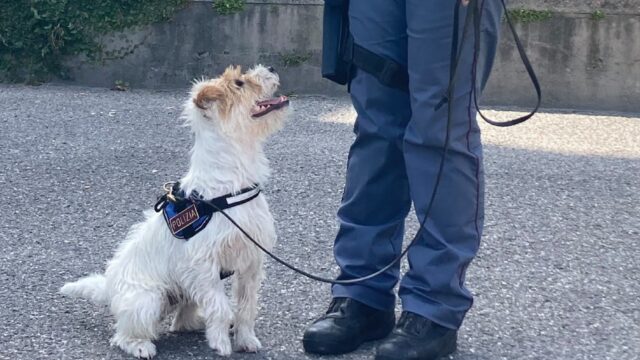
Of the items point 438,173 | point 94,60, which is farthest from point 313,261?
point 94,60

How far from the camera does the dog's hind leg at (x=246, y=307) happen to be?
3.85 metres

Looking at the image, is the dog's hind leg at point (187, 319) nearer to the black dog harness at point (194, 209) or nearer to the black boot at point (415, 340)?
the black dog harness at point (194, 209)

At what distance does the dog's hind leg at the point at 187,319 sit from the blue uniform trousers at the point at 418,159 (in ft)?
1.97

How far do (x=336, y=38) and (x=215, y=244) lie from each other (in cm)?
89

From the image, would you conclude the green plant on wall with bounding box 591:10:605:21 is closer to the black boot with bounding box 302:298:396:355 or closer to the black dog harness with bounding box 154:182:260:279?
the black boot with bounding box 302:298:396:355

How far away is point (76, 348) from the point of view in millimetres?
3898

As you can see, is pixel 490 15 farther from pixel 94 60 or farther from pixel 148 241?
pixel 94 60

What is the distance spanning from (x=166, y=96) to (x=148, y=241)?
5865 millimetres

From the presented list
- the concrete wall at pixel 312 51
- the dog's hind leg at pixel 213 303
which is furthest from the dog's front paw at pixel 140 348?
the concrete wall at pixel 312 51

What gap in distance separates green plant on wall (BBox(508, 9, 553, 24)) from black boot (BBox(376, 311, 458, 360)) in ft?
20.8

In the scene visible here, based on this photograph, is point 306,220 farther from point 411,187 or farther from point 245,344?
point 411,187

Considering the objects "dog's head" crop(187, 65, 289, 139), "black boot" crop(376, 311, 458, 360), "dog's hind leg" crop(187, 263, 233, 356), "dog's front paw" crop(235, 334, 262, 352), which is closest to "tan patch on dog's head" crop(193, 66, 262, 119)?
"dog's head" crop(187, 65, 289, 139)

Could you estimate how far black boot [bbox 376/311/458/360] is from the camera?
12.0 feet

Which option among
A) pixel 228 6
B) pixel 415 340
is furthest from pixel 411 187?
pixel 228 6
